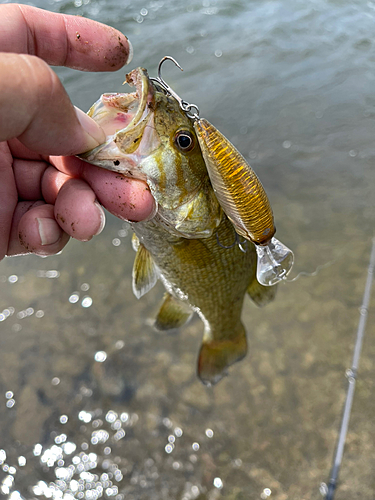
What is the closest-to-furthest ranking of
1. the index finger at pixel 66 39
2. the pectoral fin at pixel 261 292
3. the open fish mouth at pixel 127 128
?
the open fish mouth at pixel 127 128 < the index finger at pixel 66 39 < the pectoral fin at pixel 261 292

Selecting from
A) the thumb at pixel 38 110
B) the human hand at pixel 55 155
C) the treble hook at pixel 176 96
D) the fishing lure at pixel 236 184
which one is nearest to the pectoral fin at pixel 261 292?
the fishing lure at pixel 236 184

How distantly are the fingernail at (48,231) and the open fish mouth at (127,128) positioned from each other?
42cm

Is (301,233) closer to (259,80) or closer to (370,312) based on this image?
(370,312)

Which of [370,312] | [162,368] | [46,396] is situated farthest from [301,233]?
[46,396]

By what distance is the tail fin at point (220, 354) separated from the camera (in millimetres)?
2984

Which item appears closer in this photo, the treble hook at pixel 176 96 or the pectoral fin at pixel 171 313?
the treble hook at pixel 176 96

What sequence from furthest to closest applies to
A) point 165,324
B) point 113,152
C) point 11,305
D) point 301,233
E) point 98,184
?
1. point 301,233
2. point 11,305
3. point 165,324
4. point 98,184
5. point 113,152

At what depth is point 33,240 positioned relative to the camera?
1.76 metres

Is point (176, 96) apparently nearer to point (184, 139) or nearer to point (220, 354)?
point (184, 139)

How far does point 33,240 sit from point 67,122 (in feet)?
2.36

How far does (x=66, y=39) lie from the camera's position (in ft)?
6.05

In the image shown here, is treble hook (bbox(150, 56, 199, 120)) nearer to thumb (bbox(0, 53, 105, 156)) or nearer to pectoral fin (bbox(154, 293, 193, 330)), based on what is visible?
thumb (bbox(0, 53, 105, 156))

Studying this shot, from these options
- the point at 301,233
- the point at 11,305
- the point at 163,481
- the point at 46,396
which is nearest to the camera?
the point at 163,481

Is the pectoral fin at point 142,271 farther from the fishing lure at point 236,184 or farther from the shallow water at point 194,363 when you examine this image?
the shallow water at point 194,363
